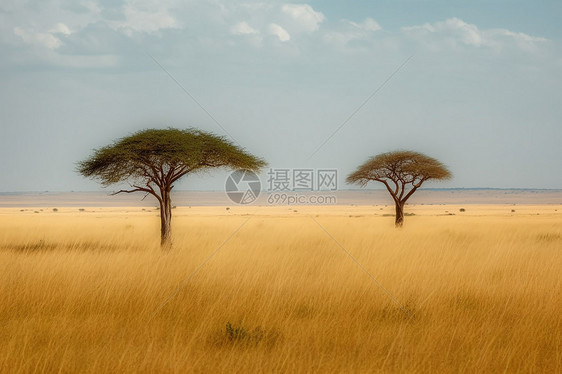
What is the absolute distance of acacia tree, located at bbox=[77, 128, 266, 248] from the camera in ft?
60.6

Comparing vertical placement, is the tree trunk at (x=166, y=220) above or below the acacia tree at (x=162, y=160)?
below

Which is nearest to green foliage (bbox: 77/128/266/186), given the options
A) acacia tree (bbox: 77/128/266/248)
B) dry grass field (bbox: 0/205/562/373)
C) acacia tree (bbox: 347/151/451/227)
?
acacia tree (bbox: 77/128/266/248)

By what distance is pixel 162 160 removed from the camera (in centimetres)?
1866

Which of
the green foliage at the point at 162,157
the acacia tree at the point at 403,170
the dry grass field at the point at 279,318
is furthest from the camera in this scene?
the acacia tree at the point at 403,170

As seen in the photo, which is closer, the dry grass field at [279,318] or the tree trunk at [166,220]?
the dry grass field at [279,318]

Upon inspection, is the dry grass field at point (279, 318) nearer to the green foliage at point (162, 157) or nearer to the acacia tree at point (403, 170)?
the green foliage at point (162, 157)

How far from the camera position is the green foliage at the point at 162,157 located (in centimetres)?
1844

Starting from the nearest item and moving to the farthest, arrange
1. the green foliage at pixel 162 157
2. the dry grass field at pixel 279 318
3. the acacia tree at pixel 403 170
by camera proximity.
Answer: the dry grass field at pixel 279 318 < the green foliage at pixel 162 157 < the acacia tree at pixel 403 170

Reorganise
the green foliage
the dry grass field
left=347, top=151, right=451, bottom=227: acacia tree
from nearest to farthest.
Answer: the dry grass field → the green foliage → left=347, top=151, right=451, bottom=227: acacia tree

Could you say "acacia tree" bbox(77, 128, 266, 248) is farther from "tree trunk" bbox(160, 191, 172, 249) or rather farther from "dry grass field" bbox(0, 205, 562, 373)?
"dry grass field" bbox(0, 205, 562, 373)

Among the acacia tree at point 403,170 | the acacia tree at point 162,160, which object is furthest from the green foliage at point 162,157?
the acacia tree at point 403,170

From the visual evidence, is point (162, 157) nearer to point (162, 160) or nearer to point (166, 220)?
point (162, 160)

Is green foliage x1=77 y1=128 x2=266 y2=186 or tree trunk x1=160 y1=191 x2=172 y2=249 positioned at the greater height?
green foliage x1=77 y1=128 x2=266 y2=186

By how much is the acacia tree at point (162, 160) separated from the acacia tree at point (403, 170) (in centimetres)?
1563
